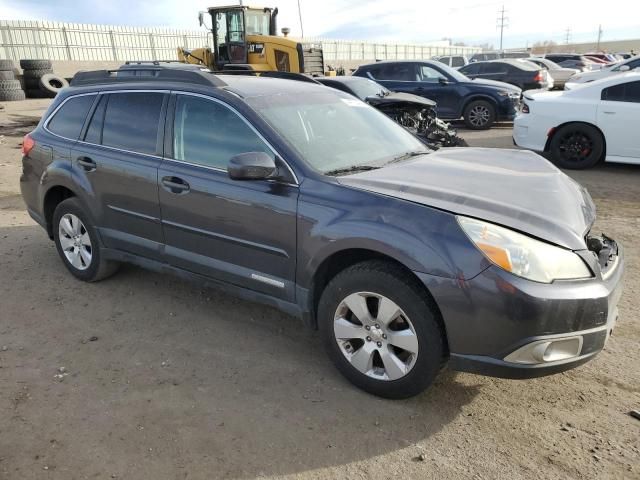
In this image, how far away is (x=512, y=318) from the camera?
2.55 meters

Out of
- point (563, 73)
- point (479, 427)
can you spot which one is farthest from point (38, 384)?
point (563, 73)

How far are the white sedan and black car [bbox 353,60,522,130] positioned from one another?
409 centimetres

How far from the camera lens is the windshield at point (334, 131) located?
344cm

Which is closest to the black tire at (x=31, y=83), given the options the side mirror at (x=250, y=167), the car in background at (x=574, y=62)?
the side mirror at (x=250, y=167)

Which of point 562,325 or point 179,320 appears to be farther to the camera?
point 179,320

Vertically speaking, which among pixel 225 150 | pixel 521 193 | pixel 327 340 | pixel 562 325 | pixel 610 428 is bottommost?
pixel 610 428

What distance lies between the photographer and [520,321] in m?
2.55

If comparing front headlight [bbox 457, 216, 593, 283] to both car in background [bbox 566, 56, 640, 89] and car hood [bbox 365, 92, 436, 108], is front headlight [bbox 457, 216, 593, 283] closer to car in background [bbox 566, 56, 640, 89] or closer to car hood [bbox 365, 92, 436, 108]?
car hood [bbox 365, 92, 436, 108]

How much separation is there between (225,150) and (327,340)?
142cm

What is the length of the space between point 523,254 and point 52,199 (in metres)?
4.14

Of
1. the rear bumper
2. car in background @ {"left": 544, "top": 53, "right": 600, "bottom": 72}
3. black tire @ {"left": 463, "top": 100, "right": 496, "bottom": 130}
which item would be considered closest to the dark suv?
the rear bumper

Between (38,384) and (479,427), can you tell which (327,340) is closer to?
(479,427)

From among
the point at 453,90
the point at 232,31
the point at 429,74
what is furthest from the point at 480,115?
the point at 232,31

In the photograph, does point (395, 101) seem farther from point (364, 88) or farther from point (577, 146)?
point (577, 146)
